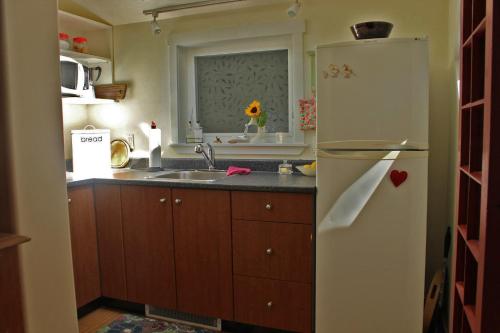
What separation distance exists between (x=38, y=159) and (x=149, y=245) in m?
1.37

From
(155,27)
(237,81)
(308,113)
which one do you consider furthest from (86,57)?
(308,113)

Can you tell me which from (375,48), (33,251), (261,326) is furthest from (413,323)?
(33,251)

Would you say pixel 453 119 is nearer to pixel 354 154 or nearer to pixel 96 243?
pixel 354 154

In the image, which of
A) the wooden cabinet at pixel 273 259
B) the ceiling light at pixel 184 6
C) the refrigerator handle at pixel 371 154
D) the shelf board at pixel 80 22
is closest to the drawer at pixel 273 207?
the wooden cabinet at pixel 273 259

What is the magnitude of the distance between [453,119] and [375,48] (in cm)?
67

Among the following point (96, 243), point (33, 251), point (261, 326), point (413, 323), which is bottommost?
point (261, 326)

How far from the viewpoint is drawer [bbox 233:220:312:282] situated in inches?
85.8

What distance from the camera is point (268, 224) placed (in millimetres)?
2232

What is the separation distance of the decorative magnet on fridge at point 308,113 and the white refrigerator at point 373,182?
661 millimetres

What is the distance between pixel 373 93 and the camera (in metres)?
1.96

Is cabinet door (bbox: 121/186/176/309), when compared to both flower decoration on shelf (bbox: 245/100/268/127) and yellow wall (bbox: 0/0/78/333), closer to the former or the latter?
flower decoration on shelf (bbox: 245/100/268/127)

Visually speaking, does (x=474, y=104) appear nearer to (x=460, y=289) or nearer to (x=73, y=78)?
(x=460, y=289)

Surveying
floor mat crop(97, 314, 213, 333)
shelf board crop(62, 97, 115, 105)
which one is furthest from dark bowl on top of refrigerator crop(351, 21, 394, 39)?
shelf board crop(62, 97, 115, 105)

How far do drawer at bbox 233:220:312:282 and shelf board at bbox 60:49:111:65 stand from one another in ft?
5.80
